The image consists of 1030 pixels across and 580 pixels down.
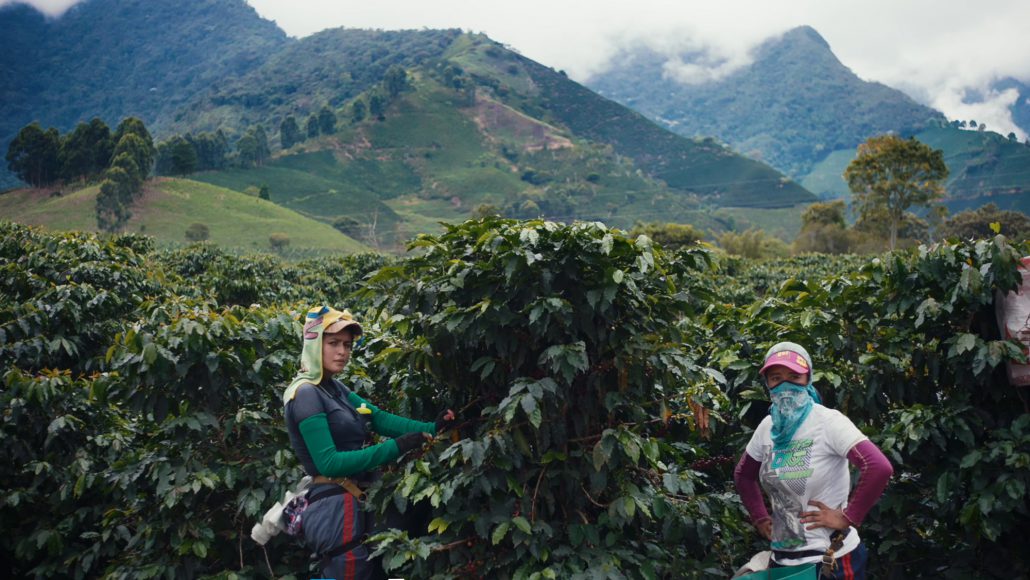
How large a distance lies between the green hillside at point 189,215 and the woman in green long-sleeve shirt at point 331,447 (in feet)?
238

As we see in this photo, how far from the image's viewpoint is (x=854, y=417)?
4082mm

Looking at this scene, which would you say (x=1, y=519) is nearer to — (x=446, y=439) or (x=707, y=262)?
(x=446, y=439)

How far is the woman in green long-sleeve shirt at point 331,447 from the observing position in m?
3.17

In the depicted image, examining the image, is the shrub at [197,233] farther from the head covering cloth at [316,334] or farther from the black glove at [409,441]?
the black glove at [409,441]

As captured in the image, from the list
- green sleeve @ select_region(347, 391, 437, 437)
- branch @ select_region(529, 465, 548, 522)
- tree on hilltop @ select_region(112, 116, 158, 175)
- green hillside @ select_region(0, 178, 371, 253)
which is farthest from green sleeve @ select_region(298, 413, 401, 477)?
tree on hilltop @ select_region(112, 116, 158, 175)

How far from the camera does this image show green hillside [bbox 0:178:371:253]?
2933 inches

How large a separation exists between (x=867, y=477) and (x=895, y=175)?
59.6 m

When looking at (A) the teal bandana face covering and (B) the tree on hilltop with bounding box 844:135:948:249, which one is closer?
(A) the teal bandana face covering

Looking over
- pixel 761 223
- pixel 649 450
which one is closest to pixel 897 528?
pixel 649 450

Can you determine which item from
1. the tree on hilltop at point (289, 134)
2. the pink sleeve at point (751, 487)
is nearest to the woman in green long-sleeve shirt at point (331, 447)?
the pink sleeve at point (751, 487)

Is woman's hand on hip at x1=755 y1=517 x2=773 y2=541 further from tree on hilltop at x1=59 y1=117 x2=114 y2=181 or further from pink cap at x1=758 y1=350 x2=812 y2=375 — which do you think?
tree on hilltop at x1=59 y1=117 x2=114 y2=181

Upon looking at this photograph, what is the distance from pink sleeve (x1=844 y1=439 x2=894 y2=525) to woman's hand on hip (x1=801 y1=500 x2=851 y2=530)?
0.08 ft

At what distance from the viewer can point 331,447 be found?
3.18m

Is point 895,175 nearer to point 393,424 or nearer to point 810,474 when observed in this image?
point 810,474
